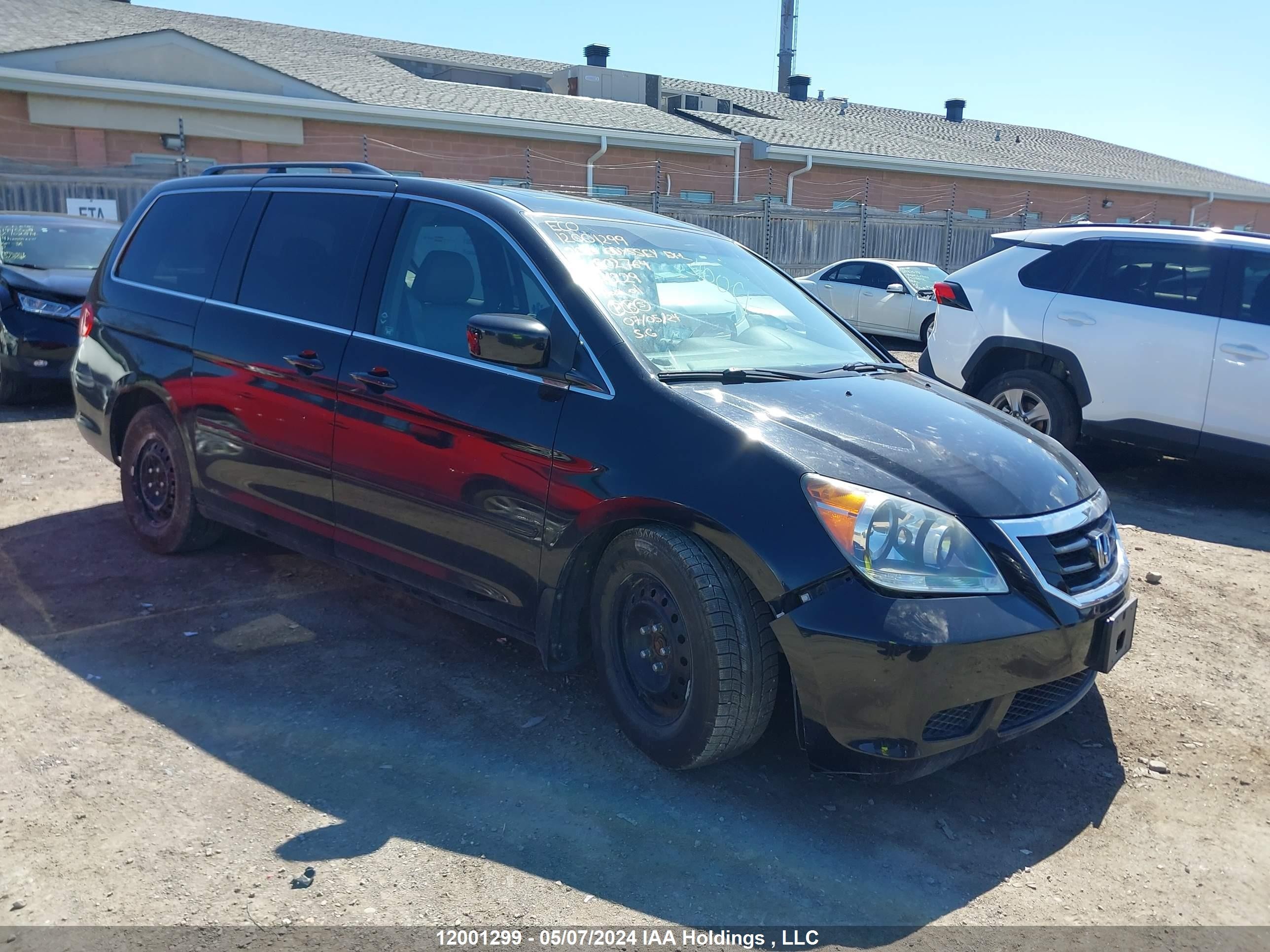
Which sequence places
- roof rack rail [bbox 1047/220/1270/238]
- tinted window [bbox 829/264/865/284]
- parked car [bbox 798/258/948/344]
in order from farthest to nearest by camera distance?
tinted window [bbox 829/264/865/284] → parked car [bbox 798/258/948/344] → roof rack rail [bbox 1047/220/1270/238]

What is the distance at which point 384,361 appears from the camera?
411cm

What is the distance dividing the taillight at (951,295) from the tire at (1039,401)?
2.14 ft

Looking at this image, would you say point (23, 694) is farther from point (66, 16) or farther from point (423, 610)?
point (66, 16)

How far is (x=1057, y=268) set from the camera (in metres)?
7.84

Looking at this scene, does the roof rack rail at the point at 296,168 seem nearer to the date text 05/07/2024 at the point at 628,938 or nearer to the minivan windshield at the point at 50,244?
the date text 05/07/2024 at the point at 628,938

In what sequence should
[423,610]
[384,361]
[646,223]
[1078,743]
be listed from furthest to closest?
[423,610], [646,223], [384,361], [1078,743]

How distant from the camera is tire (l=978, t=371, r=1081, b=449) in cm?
764

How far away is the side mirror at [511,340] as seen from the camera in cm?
356

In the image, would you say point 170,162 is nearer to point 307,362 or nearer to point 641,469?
point 307,362

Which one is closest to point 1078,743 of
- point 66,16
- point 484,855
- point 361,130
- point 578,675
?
point 578,675

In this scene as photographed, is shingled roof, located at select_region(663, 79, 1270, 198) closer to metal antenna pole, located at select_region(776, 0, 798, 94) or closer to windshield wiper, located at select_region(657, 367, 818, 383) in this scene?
metal antenna pole, located at select_region(776, 0, 798, 94)

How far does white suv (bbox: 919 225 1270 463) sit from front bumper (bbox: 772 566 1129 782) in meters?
4.55

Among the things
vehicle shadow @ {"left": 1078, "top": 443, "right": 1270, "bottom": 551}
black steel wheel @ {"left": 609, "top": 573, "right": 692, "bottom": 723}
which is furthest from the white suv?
black steel wheel @ {"left": 609, "top": 573, "right": 692, "bottom": 723}

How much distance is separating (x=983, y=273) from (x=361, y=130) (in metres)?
14.5
